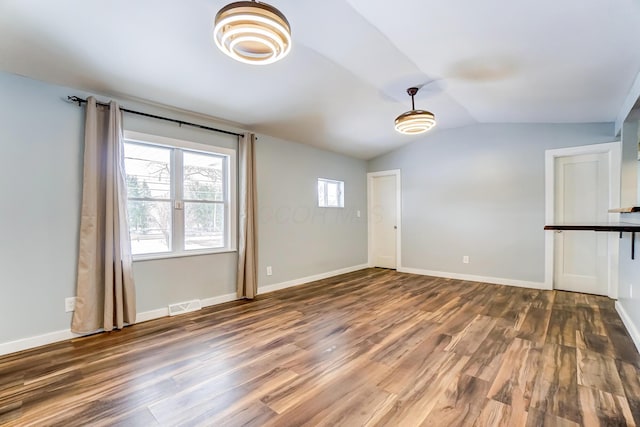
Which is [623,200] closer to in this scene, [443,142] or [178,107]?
[443,142]

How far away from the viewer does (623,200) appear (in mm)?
3275

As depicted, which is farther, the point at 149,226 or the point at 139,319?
the point at 149,226

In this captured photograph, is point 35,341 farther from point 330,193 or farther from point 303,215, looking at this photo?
point 330,193

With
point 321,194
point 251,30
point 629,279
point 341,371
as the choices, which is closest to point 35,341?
point 341,371

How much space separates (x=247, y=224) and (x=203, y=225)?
554mm

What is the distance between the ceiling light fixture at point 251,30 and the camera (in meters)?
1.58

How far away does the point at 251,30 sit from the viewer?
1.64 metres

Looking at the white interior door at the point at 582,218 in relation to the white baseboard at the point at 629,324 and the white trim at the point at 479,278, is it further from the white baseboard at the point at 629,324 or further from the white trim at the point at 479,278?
the white baseboard at the point at 629,324

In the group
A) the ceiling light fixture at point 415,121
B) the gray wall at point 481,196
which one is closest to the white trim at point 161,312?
the ceiling light fixture at point 415,121

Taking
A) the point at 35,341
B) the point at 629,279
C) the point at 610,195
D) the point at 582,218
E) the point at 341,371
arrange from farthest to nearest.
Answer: the point at 582,218, the point at 610,195, the point at 629,279, the point at 35,341, the point at 341,371

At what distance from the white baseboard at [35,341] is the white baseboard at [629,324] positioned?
5.00 meters

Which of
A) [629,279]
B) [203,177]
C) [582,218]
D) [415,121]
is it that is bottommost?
[629,279]

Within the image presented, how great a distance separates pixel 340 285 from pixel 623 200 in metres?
3.66

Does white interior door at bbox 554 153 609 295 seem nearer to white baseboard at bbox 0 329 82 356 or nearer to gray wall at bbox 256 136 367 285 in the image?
gray wall at bbox 256 136 367 285
